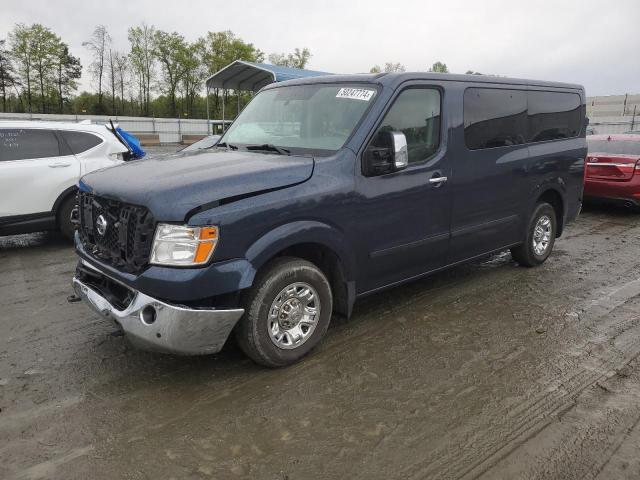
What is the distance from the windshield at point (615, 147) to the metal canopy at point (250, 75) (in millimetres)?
14901

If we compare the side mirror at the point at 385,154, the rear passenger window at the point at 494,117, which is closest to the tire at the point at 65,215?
the side mirror at the point at 385,154

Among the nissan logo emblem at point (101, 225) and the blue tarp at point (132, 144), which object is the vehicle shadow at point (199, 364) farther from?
the blue tarp at point (132, 144)

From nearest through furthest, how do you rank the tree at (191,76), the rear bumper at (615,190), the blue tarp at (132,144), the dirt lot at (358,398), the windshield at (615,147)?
the dirt lot at (358,398) < the blue tarp at (132,144) < the rear bumper at (615,190) < the windshield at (615,147) < the tree at (191,76)

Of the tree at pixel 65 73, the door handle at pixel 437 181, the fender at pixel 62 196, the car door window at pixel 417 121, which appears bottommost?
the fender at pixel 62 196

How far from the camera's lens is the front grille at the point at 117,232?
3156mm

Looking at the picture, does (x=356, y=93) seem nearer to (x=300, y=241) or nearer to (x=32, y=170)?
(x=300, y=241)

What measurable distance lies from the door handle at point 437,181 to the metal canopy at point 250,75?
63.2 ft

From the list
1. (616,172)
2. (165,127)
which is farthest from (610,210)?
(165,127)

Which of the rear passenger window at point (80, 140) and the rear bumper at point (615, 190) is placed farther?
the rear bumper at point (615, 190)

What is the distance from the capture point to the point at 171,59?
57.9 m

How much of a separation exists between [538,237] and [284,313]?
12.6 feet

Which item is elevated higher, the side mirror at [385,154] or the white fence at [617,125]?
the white fence at [617,125]

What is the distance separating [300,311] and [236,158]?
1.23m

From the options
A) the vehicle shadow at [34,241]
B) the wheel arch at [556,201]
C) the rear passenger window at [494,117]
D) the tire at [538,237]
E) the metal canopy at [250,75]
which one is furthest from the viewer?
the metal canopy at [250,75]
